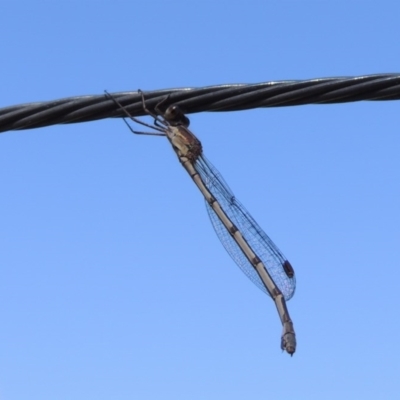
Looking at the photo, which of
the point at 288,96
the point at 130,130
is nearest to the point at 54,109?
the point at 288,96

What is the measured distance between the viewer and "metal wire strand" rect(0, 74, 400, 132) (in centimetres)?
425

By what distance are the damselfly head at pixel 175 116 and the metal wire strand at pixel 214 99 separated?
0.32 ft

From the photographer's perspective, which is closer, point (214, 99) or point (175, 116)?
point (214, 99)

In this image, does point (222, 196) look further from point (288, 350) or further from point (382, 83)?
point (382, 83)

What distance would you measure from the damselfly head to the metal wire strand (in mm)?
98

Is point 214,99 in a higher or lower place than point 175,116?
lower

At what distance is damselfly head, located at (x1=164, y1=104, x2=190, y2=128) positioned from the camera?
461 centimetres

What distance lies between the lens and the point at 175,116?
17.4ft

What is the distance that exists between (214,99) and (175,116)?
964mm

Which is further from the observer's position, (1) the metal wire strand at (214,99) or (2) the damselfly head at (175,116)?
(2) the damselfly head at (175,116)

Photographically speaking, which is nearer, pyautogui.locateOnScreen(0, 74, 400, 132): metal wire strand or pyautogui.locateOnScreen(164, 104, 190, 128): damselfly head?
pyautogui.locateOnScreen(0, 74, 400, 132): metal wire strand

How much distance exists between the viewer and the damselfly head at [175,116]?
15.1 feet

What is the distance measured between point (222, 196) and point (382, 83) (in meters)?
3.72

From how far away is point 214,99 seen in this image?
4.38 metres
